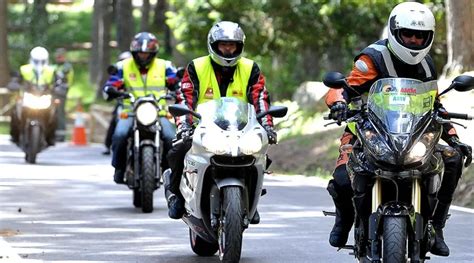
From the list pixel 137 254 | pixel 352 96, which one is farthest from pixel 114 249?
pixel 352 96

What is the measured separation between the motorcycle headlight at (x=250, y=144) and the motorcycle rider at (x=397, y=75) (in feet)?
2.74

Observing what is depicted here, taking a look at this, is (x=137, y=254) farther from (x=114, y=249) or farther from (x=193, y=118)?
(x=193, y=118)

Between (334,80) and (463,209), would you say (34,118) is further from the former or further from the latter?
(334,80)

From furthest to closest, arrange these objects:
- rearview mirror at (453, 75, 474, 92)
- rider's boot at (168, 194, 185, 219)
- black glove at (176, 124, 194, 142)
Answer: rider's boot at (168, 194, 185, 219), black glove at (176, 124, 194, 142), rearview mirror at (453, 75, 474, 92)

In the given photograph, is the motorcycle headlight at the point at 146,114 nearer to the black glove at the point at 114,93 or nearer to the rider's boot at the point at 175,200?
the black glove at the point at 114,93

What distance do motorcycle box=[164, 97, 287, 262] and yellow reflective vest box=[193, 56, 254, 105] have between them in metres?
0.65

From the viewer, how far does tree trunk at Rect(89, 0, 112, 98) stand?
4331cm

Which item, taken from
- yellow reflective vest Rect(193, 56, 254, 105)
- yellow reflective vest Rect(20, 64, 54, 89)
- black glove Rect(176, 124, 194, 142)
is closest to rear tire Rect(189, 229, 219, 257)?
black glove Rect(176, 124, 194, 142)

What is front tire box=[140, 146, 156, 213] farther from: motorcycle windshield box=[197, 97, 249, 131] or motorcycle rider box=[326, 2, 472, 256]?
motorcycle rider box=[326, 2, 472, 256]

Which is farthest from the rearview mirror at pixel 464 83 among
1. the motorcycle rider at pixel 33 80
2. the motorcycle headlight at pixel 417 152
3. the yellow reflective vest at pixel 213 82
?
the motorcycle rider at pixel 33 80

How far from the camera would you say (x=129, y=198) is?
17.5m

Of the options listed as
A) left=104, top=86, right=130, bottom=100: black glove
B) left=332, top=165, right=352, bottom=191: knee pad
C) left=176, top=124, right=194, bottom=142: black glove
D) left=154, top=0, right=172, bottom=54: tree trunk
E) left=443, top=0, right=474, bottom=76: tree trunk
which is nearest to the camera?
left=332, top=165, right=352, bottom=191: knee pad

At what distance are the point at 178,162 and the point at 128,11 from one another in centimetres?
2995

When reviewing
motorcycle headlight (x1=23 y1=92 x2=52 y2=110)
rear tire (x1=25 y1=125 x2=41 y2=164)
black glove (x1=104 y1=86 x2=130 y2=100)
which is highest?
black glove (x1=104 y1=86 x2=130 y2=100)
